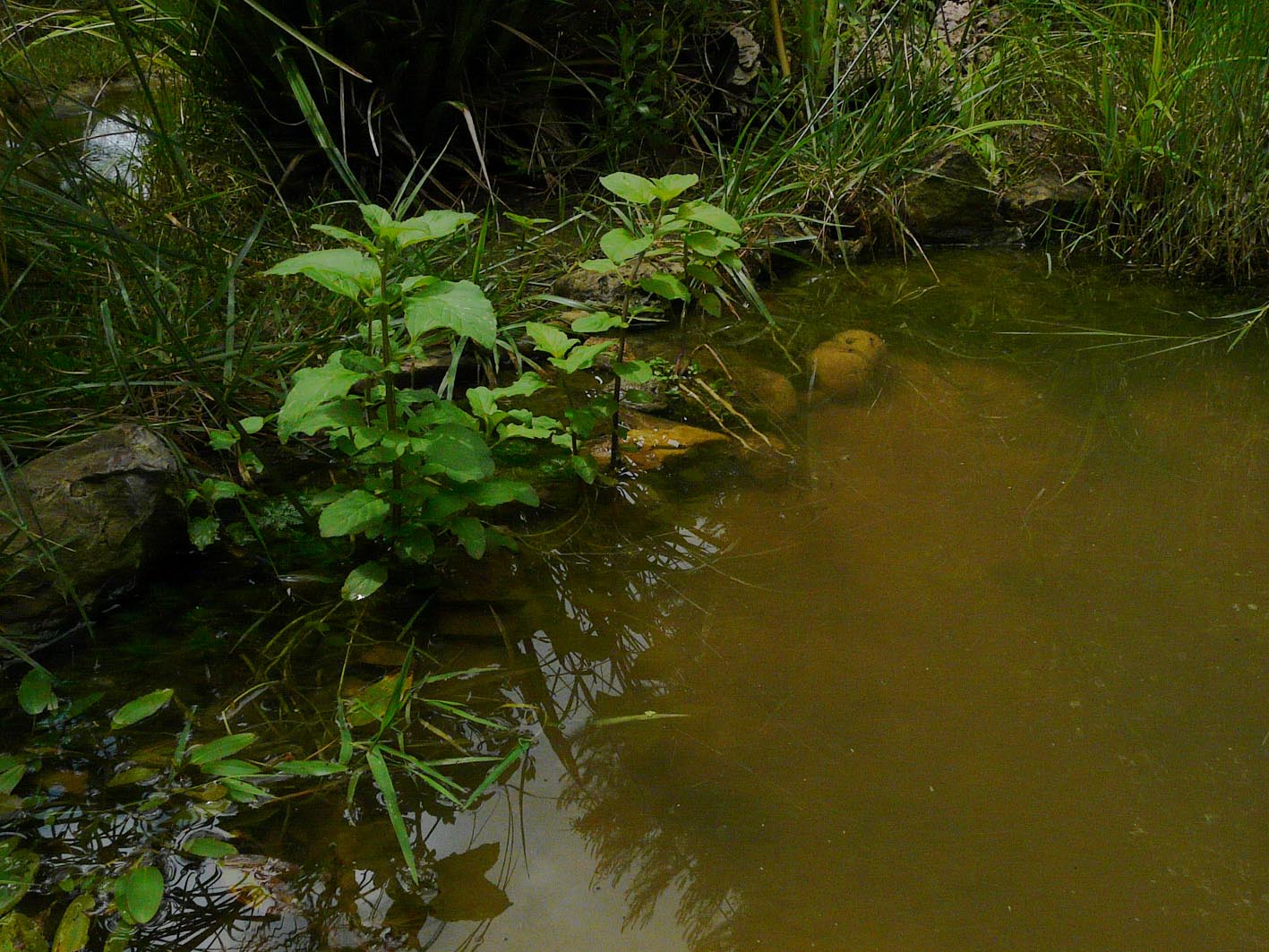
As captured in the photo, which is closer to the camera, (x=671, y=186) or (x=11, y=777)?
(x=11, y=777)

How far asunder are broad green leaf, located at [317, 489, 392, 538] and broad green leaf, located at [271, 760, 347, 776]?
1.33 ft

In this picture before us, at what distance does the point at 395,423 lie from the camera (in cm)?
181

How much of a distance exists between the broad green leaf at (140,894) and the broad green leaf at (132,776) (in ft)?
0.62

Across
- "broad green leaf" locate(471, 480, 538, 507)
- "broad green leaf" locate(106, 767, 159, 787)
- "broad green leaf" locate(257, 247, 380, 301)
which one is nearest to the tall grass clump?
"broad green leaf" locate(471, 480, 538, 507)

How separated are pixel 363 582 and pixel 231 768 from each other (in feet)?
1.43

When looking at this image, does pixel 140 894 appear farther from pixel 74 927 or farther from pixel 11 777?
pixel 11 777

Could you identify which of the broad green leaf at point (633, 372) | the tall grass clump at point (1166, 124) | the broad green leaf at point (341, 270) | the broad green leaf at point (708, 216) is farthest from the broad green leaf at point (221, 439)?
the tall grass clump at point (1166, 124)

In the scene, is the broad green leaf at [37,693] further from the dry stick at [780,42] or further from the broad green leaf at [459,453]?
the dry stick at [780,42]

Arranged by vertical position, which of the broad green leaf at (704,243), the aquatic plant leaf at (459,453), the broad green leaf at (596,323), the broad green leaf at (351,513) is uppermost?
the broad green leaf at (704,243)

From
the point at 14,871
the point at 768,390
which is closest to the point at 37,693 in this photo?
the point at 14,871

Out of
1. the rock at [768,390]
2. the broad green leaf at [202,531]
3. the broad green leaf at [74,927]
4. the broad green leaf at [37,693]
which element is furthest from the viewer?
the rock at [768,390]

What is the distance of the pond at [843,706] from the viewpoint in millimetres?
1298

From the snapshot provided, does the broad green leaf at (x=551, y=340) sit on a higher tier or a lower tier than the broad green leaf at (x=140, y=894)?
higher

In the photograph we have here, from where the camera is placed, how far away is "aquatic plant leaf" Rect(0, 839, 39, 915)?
1267 millimetres
